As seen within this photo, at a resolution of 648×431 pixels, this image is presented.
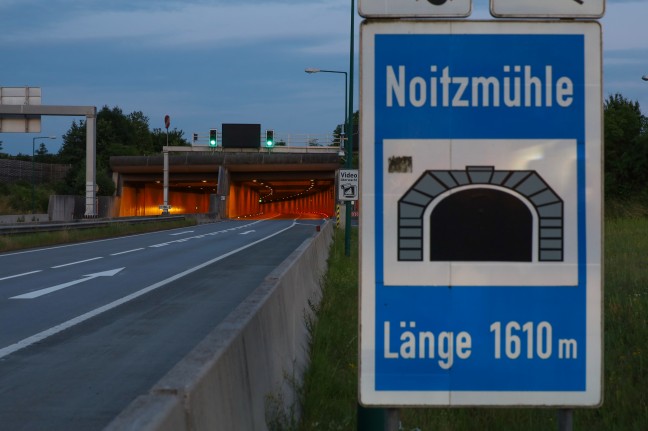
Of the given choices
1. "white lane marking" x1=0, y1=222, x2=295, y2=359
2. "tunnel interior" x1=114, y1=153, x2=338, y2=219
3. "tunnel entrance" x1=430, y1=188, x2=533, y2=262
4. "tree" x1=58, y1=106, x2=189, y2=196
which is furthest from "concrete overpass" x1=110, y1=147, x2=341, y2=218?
"tunnel entrance" x1=430, y1=188, x2=533, y2=262

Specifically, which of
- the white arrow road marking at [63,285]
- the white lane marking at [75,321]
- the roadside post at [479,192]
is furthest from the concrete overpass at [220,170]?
the roadside post at [479,192]

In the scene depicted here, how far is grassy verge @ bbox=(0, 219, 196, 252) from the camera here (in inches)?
1344

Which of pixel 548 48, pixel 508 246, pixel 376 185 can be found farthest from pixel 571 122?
pixel 376 185

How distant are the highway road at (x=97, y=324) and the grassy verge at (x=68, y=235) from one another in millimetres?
5000

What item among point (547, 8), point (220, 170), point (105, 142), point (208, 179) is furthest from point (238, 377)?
point (105, 142)

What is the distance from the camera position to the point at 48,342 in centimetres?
1214

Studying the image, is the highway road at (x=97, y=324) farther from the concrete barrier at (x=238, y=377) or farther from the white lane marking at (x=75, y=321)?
the concrete barrier at (x=238, y=377)

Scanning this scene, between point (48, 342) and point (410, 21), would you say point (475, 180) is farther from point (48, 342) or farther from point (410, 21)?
point (48, 342)

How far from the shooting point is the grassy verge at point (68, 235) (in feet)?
112

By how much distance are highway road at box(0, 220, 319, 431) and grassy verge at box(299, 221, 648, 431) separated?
5.89ft


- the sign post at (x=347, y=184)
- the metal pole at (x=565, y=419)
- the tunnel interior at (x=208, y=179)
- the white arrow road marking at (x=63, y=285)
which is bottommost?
the white arrow road marking at (x=63, y=285)

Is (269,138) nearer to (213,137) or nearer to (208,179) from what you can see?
(213,137)

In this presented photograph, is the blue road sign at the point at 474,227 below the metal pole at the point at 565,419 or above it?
above

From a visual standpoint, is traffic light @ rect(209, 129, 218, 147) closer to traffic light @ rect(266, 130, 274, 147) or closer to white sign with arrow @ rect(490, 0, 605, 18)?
traffic light @ rect(266, 130, 274, 147)
